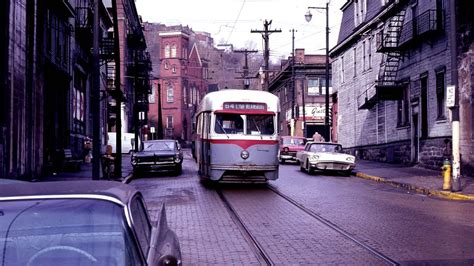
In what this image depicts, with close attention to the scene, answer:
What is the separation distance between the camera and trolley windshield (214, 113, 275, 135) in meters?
17.3

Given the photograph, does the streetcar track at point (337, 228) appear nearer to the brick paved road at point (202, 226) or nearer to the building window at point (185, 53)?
the brick paved road at point (202, 226)

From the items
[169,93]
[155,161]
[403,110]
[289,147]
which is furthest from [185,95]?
[155,161]

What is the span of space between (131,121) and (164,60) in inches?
1010

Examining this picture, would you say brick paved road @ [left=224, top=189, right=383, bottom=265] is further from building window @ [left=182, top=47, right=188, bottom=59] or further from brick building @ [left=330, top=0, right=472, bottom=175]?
building window @ [left=182, top=47, right=188, bottom=59]

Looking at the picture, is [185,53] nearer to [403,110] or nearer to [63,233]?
[403,110]

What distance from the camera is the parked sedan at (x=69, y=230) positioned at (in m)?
3.25

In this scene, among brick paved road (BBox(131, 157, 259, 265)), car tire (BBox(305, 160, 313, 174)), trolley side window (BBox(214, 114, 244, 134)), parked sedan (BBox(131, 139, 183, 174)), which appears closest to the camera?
brick paved road (BBox(131, 157, 259, 265))

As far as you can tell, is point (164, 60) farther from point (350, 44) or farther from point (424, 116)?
point (424, 116)

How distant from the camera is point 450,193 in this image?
16.0 m

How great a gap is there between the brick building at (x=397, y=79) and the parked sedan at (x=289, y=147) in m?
4.32

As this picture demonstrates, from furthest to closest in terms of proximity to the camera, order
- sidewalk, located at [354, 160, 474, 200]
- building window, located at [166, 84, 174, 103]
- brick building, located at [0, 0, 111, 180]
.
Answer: building window, located at [166, 84, 174, 103] → brick building, located at [0, 0, 111, 180] → sidewalk, located at [354, 160, 474, 200]

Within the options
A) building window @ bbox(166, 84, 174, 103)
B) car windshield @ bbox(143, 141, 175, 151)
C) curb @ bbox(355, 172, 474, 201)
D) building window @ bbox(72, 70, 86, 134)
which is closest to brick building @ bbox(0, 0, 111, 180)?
building window @ bbox(72, 70, 86, 134)

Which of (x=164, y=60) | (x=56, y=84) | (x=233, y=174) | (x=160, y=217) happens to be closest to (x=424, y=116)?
(x=233, y=174)

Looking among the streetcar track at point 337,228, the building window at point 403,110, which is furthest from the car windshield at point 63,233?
the building window at point 403,110
